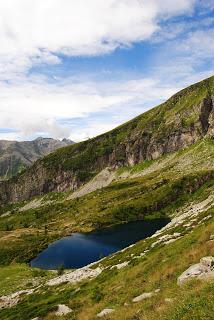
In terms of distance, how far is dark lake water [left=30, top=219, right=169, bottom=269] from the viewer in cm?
14288

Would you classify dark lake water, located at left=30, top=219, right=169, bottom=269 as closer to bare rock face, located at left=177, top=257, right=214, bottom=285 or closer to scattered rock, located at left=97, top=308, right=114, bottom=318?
scattered rock, located at left=97, top=308, right=114, bottom=318

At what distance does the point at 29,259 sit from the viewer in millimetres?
157000

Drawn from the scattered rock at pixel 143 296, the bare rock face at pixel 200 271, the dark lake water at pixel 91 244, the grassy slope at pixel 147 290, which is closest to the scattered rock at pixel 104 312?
the grassy slope at pixel 147 290

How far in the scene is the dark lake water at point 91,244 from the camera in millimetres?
142875

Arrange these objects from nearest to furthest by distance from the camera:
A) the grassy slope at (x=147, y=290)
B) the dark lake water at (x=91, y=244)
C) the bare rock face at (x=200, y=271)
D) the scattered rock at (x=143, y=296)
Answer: the grassy slope at (x=147, y=290), the bare rock face at (x=200, y=271), the scattered rock at (x=143, y=296), the dark lake water at (x=91, y=244)

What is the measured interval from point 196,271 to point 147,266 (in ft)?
47.5

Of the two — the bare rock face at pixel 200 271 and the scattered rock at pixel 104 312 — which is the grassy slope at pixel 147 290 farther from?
the bare rock face at pixel 200 271

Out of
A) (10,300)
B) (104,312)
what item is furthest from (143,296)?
(10,300)

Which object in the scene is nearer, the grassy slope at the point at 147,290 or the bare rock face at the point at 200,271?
the grassy slope at the point at 147,290

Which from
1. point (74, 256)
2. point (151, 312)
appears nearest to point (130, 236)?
point (74, 256)

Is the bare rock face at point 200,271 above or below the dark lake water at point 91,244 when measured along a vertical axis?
above

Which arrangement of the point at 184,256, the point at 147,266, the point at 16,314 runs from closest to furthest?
1. the point at 184,256
2. the point at 147,266
3. the point at 16,314

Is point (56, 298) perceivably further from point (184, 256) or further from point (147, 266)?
Answer: point (184, 256)

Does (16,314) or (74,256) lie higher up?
(16,314)
